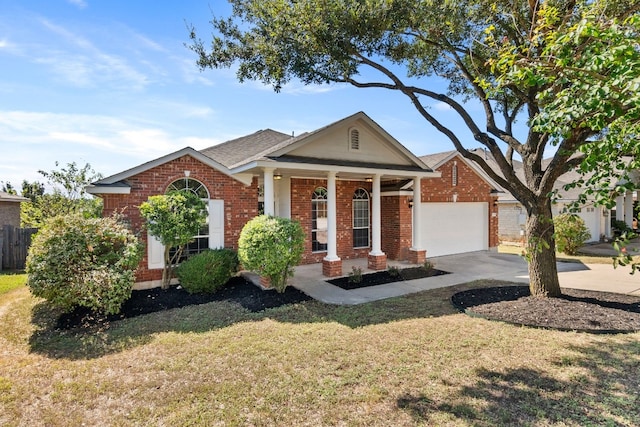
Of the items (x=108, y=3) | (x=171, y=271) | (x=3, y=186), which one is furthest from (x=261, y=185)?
(x=3, y=186)

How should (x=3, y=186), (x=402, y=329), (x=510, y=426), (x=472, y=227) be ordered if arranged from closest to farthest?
(x=510, y=426) → (x=402, y=329) → (x=472, y=227) → (x=3, y=186)

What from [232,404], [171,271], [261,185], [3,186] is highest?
[3,186]

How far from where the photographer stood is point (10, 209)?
17.5 metres

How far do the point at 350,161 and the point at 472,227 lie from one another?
8.58 m

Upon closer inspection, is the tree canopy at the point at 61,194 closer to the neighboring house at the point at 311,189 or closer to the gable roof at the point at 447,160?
the neighboring house at the point at 311,189

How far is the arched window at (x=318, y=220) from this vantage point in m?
12.8

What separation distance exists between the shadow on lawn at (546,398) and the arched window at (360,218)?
936 centimetres

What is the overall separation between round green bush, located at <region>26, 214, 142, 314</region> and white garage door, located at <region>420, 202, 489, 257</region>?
37.8ft

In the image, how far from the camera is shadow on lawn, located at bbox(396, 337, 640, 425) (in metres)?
3.37

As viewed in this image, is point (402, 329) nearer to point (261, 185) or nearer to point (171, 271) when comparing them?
point (171, 271)

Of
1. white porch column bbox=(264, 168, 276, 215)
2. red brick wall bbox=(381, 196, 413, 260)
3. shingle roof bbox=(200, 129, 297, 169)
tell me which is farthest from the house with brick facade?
white porch column bbox=(264, 168, 276, 215)

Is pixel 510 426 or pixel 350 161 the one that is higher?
pixel 350 161

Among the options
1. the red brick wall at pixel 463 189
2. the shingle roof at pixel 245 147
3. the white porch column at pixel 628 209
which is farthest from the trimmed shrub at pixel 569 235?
the shingle roof at pixel 245 147

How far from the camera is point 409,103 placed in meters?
9.40
